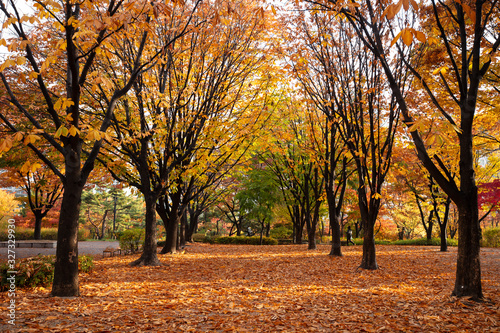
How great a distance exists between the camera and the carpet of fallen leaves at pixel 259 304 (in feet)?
12.5

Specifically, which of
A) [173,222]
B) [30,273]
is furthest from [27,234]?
[30,273]

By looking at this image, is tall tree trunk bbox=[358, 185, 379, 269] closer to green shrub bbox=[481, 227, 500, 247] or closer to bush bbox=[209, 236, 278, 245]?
bush bbox=[209, 236, 278, 245]

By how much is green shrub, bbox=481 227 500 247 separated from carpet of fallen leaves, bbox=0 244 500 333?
13218mm

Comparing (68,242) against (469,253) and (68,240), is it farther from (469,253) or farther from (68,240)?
(469,253)

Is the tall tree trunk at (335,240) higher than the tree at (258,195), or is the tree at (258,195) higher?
the tree at (258,195)

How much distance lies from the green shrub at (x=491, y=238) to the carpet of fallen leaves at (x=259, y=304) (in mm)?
13218

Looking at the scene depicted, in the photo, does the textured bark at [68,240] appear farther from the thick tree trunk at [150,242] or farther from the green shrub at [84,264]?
the thick tree trunk at [150,242]

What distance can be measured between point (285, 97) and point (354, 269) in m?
8.29

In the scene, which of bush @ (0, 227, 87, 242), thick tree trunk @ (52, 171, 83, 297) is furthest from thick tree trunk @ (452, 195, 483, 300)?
bush @ (0, 227, 87, 242)

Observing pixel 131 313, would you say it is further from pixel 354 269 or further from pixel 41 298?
pixel 354 269

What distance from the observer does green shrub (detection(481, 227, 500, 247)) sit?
722 inches

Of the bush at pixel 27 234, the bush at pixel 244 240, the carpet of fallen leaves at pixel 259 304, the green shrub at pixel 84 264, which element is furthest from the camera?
the bush at pixel 244 240

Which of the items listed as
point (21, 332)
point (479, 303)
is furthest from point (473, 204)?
point (21, 332)

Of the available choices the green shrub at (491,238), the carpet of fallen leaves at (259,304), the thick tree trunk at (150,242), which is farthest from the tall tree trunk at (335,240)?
the green shrub at (491,238)
